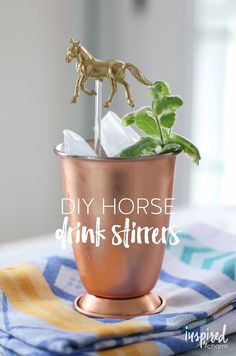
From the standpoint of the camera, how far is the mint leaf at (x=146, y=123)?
0.69 m

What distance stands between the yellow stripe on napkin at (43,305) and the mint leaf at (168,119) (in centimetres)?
20

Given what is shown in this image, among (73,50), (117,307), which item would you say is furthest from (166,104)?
(117,307)

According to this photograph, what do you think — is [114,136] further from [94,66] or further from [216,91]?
[216,91]

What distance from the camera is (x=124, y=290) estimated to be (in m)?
0.71

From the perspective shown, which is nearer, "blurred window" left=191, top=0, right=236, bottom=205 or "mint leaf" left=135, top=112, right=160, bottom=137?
"mint leaf" left=135, top=112, right=160, bottom=137

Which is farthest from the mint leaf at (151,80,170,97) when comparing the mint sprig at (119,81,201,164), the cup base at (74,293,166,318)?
the cup base at (74,293,166,318)

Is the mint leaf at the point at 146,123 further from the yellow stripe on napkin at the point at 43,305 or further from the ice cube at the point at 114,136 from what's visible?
the yellow stripe on napkin at the point at 43,305

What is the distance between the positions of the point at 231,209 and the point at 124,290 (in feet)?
1.78

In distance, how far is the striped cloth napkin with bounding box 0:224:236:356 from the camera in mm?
617

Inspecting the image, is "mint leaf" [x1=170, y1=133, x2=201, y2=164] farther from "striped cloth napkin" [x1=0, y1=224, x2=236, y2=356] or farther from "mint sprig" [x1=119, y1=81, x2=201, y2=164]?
"striped cloth napkin" [x1=0, y1=224, x2=236, y2=356]

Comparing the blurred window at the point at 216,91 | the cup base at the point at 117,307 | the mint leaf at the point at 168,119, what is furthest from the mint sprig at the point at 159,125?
the blurred window at the point at 216,91

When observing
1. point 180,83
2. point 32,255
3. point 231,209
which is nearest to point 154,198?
point 32,255

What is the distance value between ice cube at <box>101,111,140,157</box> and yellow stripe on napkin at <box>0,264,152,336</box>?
173mm

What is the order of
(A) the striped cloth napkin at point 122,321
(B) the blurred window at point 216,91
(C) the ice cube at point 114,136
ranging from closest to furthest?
(A) the striped cloth napkin at point 122,321 < (C) the ice cube at point 114,136 < (B) the blurred window at point 216,91
